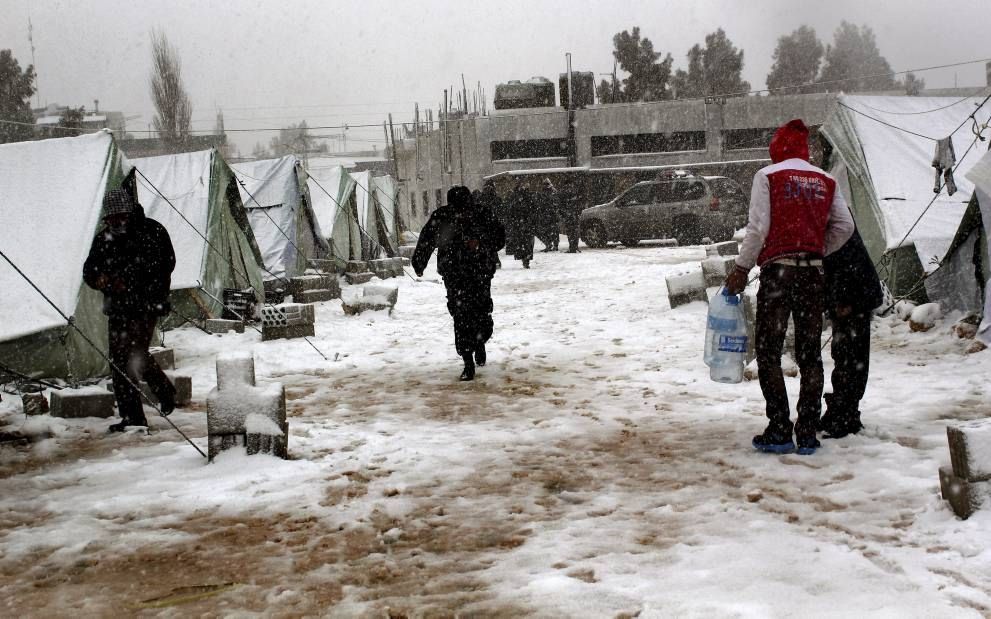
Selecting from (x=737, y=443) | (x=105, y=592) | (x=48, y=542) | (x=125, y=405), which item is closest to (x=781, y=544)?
(x=737, y=443)

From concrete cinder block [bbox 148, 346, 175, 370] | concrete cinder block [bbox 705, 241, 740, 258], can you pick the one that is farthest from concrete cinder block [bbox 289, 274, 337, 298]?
concrete cinder block [bbox 705, 241, 740, 258]

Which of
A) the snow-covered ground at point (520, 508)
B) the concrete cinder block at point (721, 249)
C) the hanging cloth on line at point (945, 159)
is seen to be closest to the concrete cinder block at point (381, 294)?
the snow-covered ground at point (520, 508)

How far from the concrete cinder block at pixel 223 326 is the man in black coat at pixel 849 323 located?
7679 millimetres

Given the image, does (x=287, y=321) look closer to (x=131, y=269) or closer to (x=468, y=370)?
(x=468, y=370)

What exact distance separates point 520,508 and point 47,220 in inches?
243

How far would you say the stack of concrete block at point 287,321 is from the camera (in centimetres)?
979

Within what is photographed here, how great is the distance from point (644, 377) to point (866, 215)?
4324mm

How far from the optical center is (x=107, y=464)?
516 cm

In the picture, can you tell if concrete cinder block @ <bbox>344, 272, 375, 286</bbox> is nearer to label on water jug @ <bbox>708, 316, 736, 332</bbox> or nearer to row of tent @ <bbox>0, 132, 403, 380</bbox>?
row of tent @ <bbox>0, 132, 403, 380</bbox>

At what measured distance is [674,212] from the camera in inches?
833

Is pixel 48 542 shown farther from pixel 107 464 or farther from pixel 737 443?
pixel 737 443

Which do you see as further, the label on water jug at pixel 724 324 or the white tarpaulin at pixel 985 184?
the white tarpaulin at pixel 985 184

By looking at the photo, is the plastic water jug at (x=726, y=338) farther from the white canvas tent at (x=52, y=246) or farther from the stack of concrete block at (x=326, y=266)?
the stack of concrete block at (x=326, y=266)

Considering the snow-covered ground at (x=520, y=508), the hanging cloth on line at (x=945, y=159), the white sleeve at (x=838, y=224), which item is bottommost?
the snow-covered ground at (x=520, y=508)
